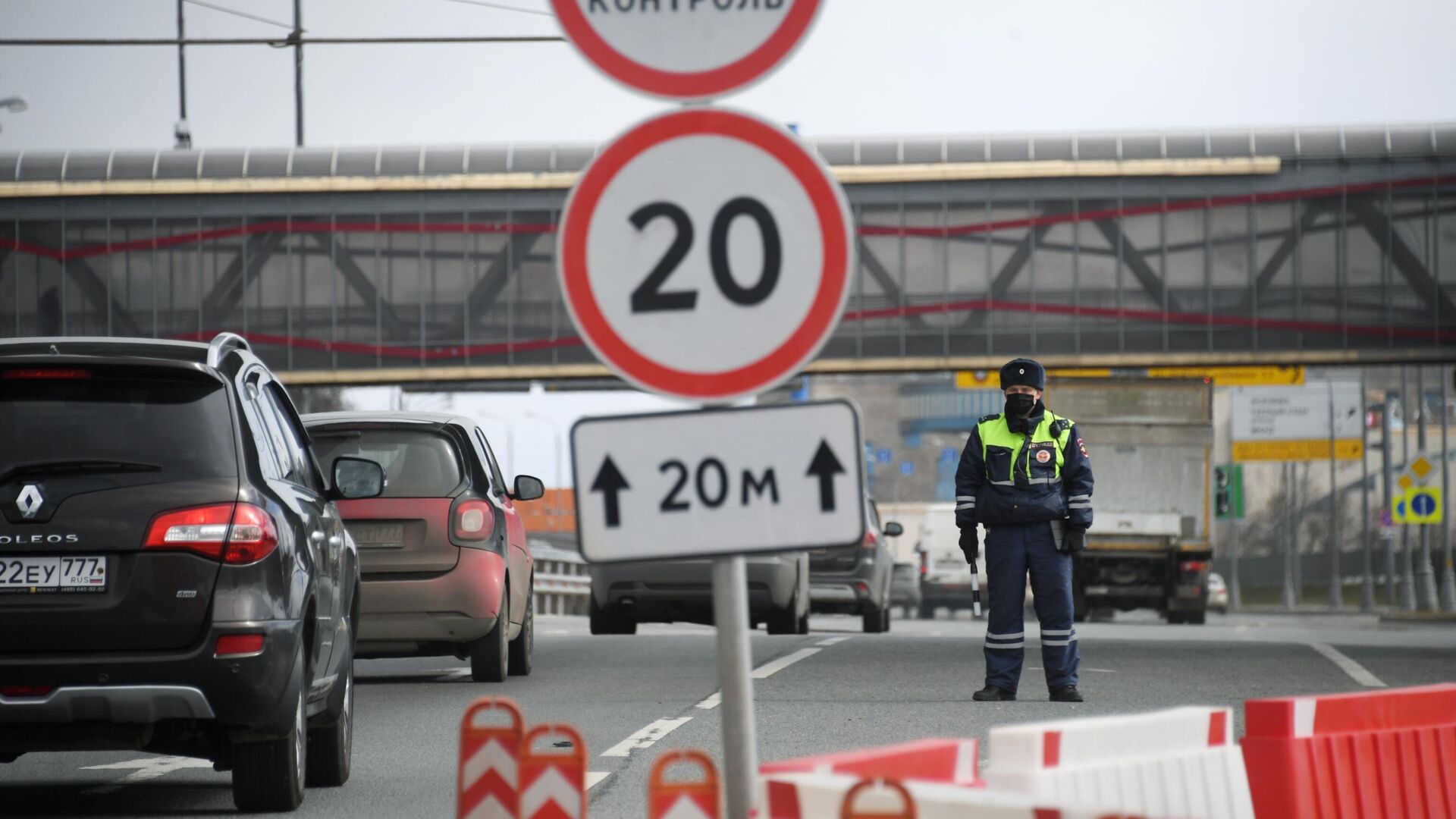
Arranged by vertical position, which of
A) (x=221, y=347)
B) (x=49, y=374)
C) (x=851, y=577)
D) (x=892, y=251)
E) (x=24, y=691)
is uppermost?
(x=892, y=251)

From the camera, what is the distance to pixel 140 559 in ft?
24.7

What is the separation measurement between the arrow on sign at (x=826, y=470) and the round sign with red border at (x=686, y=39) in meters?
0.87

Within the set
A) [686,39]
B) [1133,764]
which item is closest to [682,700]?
[1133,764]

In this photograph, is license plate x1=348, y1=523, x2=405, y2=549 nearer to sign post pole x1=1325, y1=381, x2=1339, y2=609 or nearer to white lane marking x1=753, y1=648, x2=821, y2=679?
white lane marking x1=753, y1=648, x2=821, y2=679

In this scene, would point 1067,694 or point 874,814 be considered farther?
point 1067,694

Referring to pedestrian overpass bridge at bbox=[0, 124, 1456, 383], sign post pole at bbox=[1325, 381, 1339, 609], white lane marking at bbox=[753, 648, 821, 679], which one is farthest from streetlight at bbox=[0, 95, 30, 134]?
sign post pole at bbox=[1325, 381, 1339, 609]

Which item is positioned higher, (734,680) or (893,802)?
(734,680)

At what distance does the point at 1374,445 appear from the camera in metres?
66.1

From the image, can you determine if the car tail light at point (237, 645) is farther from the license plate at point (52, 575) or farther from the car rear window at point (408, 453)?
the car rear window at point (408, 453)

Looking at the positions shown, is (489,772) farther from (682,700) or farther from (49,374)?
(682,700)

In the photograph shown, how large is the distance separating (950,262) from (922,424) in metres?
93.9

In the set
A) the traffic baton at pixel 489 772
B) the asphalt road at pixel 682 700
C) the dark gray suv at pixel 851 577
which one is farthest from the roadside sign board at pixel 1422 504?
the traffic baton at pixel 489 772

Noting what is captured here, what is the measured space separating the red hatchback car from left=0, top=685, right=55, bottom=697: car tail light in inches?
261

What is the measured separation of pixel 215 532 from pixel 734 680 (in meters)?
3.00
